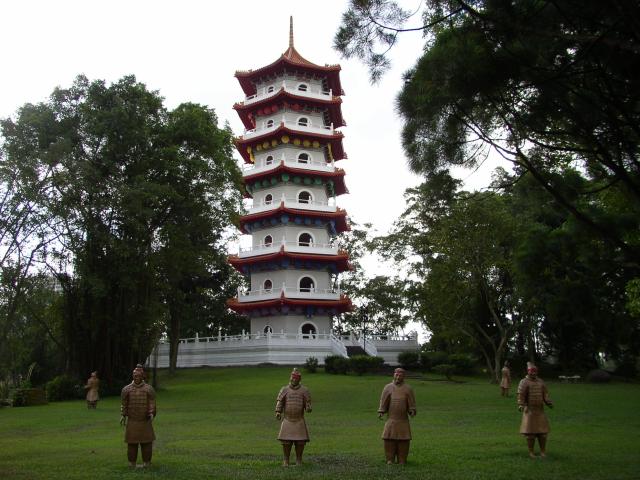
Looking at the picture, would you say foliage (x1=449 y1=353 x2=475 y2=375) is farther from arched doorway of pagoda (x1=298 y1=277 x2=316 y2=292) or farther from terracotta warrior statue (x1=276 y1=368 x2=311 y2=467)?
terracotta warrior statue (x1=276 y1=368 x2=311 y2=467)

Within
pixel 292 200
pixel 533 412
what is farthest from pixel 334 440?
pixel 292 200

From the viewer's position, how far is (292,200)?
125ft

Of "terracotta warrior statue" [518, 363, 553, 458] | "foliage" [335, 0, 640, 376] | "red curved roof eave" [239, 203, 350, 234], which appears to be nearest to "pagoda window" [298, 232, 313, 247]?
"red curved roof eave" [239, 203, 350, 234]

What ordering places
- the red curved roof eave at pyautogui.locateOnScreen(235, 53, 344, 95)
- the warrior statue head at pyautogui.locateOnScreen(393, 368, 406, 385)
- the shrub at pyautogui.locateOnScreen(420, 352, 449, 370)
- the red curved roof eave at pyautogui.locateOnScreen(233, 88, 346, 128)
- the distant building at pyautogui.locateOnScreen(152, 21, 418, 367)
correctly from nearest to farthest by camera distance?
the warrior statue head at pyautogui.locateOnScreen(393, 368, 406, 385) → the shrub at pyautogui.locateOnScreen(420, 352, 449, 370) → the distant building at pyautogui.locateOnScreen(152, 21, 418, 367) → the red curved roof eave at pyautogui.locateOnScreen(233, 88, 346, 128) → the red curved roof eave at pyautogui.locateOnScreen(235, 53, 344, 95)

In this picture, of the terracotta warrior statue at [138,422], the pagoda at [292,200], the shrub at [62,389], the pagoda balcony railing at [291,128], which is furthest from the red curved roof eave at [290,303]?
the terracotta warrior statue at [138,422]

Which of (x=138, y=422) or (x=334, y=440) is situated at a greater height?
(x=138, y=422)

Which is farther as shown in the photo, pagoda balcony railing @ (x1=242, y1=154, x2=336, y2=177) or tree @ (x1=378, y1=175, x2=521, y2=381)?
pagoda balcony railing @ (x1=242, y1=154, x2=336, y2=177)

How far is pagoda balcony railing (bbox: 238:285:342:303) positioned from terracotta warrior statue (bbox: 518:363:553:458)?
25.9m

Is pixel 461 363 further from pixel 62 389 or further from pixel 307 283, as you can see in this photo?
pixel 62 389

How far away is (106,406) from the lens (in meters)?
21.4

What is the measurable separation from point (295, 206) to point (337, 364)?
10294 mm

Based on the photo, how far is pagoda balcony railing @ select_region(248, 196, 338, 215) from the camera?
37.6 metres

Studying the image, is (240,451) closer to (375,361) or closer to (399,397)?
(399,397)

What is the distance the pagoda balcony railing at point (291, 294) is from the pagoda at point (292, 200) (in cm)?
6
